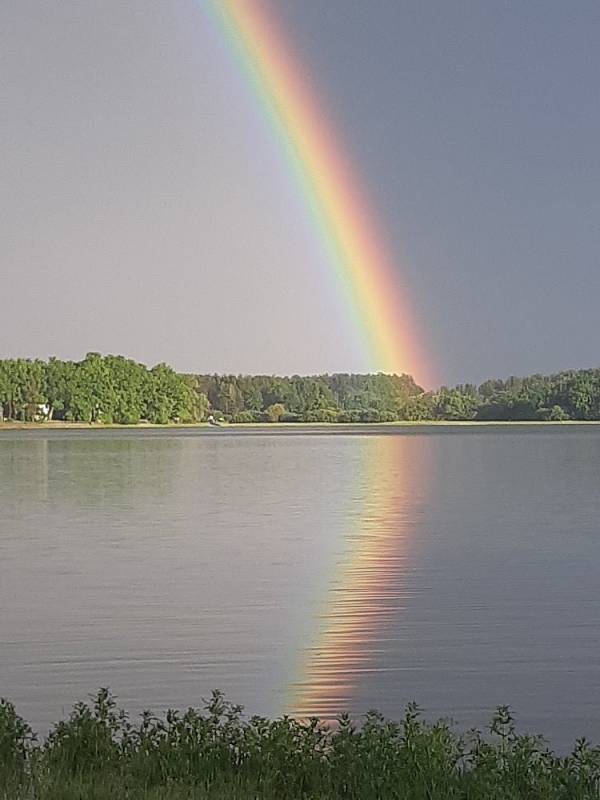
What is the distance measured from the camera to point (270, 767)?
24.7 ft

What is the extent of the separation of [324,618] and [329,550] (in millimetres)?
8162

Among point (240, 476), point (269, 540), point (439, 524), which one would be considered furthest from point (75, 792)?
point (240, 476)

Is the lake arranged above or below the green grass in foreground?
below

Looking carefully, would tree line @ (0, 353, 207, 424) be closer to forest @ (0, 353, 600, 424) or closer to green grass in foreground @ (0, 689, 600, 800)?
forest @ (0, 353, 600, 424)

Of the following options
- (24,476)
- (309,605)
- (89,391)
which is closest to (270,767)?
(309,605)

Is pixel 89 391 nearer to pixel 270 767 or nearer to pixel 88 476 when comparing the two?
pixel 88 476

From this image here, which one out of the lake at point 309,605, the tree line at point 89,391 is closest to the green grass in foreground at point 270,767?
the lake at point 309,605

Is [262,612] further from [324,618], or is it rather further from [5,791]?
[5,791]

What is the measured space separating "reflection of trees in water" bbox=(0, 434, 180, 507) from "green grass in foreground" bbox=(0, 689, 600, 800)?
28.0 m

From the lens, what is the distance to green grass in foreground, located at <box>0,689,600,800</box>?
23.1 feet

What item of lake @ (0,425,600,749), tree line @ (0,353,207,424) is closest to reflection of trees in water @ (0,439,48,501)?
lake @ (0,425,600,749)

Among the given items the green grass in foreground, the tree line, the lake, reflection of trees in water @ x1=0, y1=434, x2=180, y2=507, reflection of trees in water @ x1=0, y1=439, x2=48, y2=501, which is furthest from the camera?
the tree line

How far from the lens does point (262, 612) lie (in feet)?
53.5

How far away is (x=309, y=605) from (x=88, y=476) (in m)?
36.1
